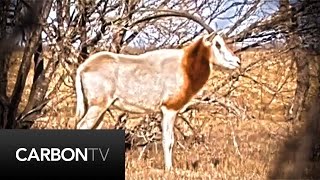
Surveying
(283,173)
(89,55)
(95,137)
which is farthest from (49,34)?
(283,173)

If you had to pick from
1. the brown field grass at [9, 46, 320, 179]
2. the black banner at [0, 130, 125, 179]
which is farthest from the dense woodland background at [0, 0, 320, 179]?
the black banner at [0, 130, 125, 179]

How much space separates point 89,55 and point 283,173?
4.57 feet

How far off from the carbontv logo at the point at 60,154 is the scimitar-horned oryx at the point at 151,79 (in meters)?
0.19

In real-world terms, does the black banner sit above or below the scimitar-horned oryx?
below

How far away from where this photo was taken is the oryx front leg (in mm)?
5145

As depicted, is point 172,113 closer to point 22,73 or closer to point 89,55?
point 89,55

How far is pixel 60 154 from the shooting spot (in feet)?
16.4

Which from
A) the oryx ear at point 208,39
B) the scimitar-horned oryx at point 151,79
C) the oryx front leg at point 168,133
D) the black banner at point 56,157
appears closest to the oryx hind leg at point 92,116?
the scimitar-horned oryx at point 151,79

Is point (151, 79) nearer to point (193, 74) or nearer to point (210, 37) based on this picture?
point (193, 74)

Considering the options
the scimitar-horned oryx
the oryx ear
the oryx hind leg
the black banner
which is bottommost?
the black banner

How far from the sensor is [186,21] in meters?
5.20

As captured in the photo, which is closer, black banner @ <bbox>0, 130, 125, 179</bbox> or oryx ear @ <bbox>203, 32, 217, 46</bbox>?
black banner @ <bbox>0, 130, 125, 179</bbox>

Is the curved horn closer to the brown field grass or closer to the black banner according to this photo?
the brown field grass

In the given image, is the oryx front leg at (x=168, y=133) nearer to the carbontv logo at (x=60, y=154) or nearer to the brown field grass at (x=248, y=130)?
the brown field grass at (x=248, y=130)
